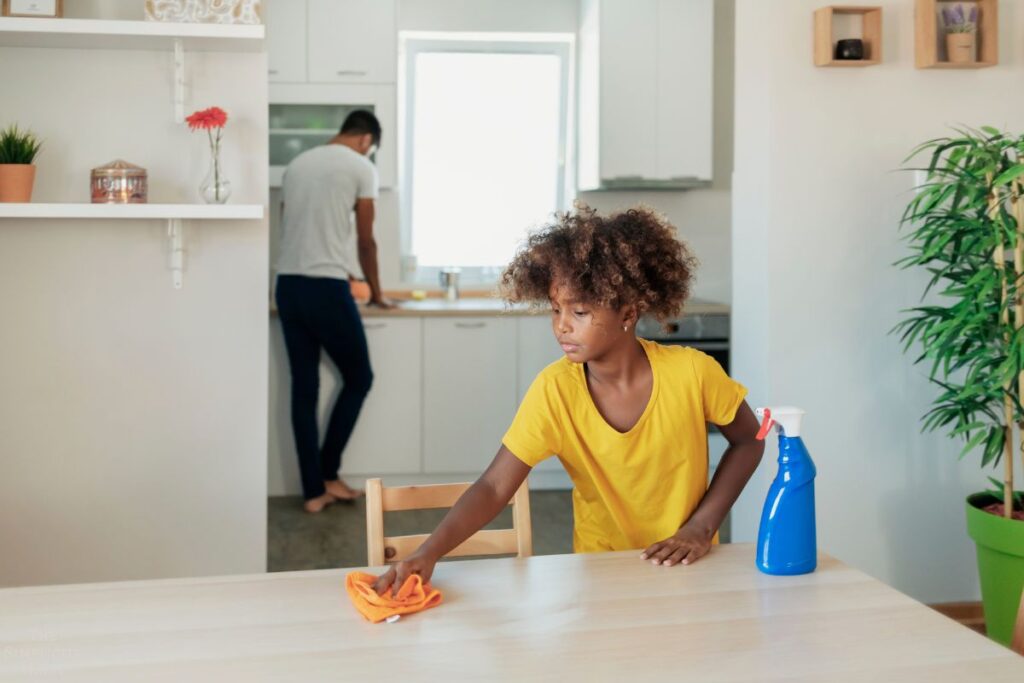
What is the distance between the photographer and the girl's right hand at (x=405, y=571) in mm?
1485

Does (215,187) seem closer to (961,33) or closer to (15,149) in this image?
(15,149)

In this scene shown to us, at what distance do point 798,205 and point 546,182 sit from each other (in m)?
2.59

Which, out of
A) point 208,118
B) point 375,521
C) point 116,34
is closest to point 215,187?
point 208,118

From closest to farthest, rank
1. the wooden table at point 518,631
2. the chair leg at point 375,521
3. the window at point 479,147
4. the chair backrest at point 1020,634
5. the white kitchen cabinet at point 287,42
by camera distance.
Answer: the wooden table at point 518,631, the chair backrest at point 1020,634, the chair leg at point 375,521, the white kitchen cabinet at point 287,42, the window at point 479,147

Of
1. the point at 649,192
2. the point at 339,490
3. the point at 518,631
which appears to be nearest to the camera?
the point at 518,631

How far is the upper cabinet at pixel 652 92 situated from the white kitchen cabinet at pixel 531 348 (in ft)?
2.44

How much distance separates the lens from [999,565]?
109 inches

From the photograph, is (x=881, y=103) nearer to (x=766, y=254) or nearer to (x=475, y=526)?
(x=766, y=254)

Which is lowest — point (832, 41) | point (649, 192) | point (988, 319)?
point (988, 319)

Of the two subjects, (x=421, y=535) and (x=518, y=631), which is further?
(x=421, y=535)

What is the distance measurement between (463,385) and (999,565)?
2556mm

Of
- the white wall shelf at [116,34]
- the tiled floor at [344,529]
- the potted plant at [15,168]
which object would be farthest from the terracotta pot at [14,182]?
the tiled floor at [344,529]

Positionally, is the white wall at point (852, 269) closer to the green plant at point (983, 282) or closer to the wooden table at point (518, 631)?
the green plant at point (983, 282)

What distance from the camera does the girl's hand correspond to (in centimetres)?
165
